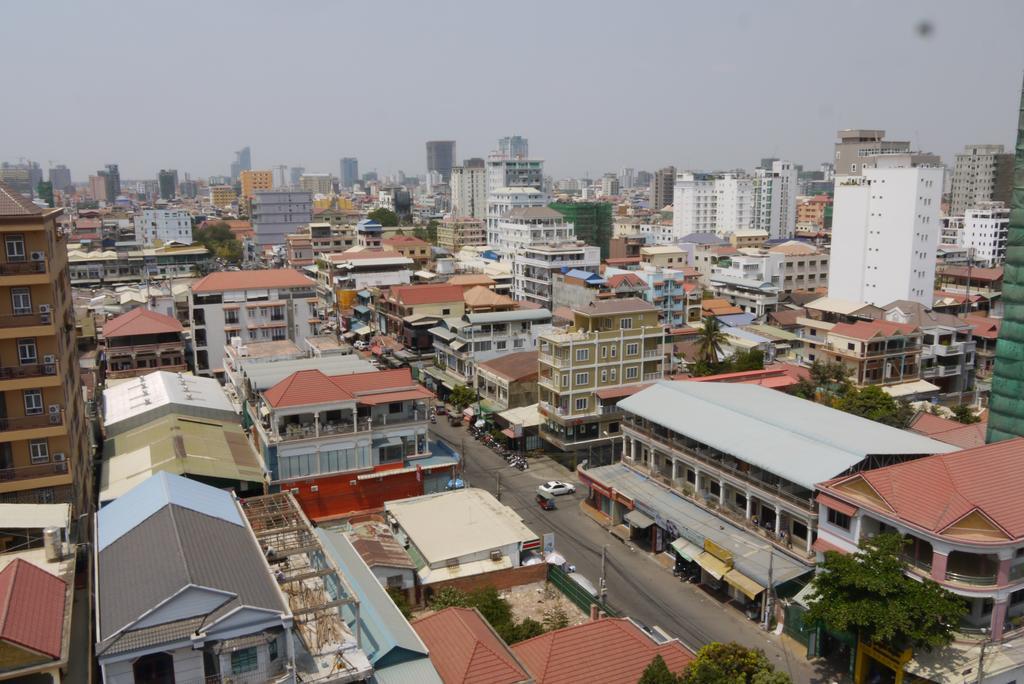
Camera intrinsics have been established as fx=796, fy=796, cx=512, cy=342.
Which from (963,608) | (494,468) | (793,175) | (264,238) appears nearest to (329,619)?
(963,608)

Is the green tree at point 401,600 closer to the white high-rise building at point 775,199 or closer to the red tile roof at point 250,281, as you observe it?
Answer: the red tile roof at point 250,281

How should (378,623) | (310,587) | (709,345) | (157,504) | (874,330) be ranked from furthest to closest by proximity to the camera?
(709,345), (874,330), (310,587), (378,623), (157,504)

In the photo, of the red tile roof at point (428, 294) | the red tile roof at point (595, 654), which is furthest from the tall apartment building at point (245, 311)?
the red tile roof at point (595, 654)

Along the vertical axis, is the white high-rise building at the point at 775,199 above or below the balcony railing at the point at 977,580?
above

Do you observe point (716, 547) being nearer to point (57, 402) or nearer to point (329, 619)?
point (329, 619)

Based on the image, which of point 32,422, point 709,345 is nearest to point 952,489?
point 32,422

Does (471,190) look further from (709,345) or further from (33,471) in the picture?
(33,471)
